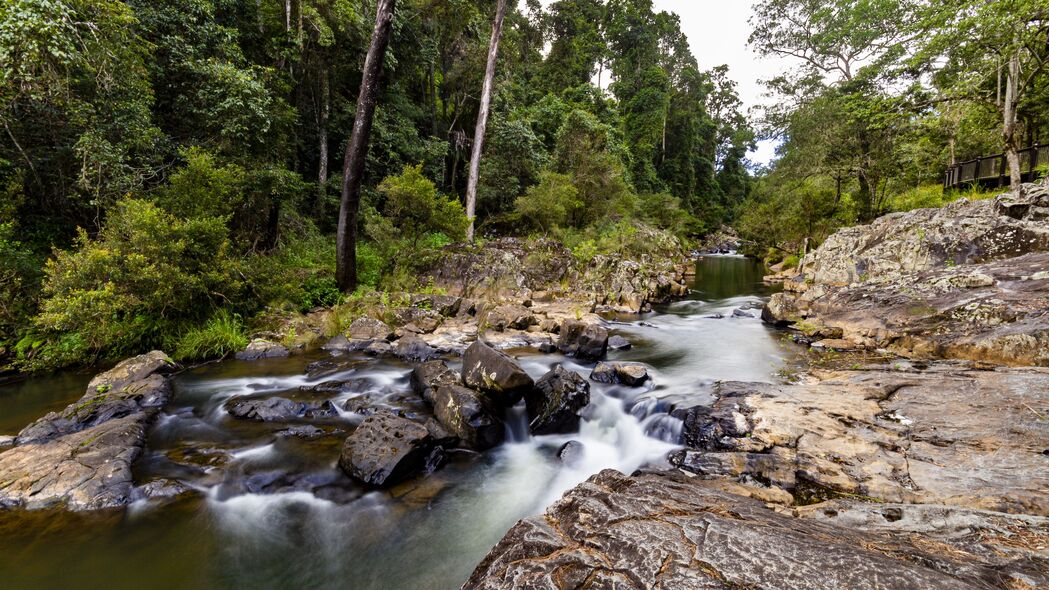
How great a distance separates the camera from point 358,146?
404 inches

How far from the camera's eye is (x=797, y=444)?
411 centimetres

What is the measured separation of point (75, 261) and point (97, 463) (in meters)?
4.52

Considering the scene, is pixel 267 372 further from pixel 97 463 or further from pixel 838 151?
pixel 838 151

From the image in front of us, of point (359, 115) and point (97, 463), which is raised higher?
point (359, 115)

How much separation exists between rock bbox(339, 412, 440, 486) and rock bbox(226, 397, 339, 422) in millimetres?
1523

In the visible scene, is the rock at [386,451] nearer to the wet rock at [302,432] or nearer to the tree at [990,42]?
the wet rock at [302,432]

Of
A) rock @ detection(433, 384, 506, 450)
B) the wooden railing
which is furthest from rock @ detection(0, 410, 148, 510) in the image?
the wooden railing

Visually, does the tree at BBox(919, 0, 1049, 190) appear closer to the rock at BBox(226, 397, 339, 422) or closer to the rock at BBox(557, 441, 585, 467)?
the rock at BBox(557, 441, 585, 467)

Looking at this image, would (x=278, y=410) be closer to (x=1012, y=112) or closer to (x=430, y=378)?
(x=430, y=378)

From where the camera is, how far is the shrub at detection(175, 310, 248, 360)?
7.96m

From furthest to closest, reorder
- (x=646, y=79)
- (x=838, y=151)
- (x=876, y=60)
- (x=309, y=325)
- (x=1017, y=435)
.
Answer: (x=646, y=79)
(x=876, y=60)
(x=838, y=151)
(x=309, y=325)
(x=1017, y=435)

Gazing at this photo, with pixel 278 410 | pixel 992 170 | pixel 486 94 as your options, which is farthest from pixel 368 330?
pixel 992 170

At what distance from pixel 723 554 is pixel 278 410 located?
6071mm

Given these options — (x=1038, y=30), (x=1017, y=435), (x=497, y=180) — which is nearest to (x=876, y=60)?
(x=1038, y=30)
